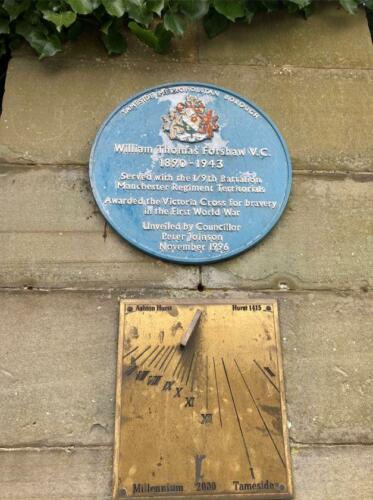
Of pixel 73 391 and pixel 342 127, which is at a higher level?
pixel 342 127

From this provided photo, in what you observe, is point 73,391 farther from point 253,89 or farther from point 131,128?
point 253,89

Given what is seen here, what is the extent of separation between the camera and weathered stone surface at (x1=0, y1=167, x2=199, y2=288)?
3.19 m

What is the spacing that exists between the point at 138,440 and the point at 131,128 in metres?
1.96

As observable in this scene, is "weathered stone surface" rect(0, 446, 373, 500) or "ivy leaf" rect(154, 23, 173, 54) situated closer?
"weathered stone surface" rect(0, 446, 373, 500)

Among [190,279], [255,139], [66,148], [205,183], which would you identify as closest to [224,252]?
[190,279]

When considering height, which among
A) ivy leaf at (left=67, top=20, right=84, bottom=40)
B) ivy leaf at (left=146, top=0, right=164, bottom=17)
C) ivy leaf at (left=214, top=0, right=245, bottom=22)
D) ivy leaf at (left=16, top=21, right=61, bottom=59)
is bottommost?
ivy leaf at (left=16, top=21, right=61, bottom=59)

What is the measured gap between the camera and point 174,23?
3.64m

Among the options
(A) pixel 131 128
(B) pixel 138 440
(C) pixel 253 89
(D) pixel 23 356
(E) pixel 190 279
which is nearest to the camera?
(B) pixel 138 440

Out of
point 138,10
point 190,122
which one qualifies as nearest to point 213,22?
point 138,10

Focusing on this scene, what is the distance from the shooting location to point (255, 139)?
3.50 m

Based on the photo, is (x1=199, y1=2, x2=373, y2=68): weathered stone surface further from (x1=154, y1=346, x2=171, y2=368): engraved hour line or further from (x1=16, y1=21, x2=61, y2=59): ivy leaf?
(x1=154, y1=346, x2=171, y2=368): engraved hour line

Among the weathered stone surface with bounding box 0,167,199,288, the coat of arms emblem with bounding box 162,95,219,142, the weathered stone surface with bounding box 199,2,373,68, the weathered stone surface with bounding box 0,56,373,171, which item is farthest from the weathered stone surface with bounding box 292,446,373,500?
the weathered stone surface with bounding box 199,2,373,68

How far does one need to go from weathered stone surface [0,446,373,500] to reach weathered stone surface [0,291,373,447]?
0.22 feet

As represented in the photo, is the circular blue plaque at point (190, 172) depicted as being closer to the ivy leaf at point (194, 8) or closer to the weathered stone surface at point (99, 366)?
the weathered stone surface at point (99, 366)
